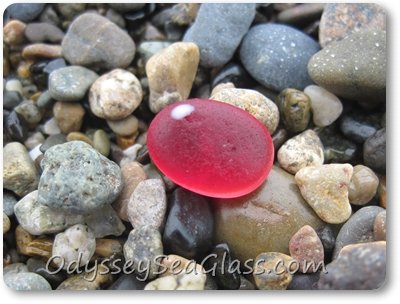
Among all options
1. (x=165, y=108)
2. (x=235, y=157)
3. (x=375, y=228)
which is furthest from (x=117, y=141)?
(x=375, y=228)

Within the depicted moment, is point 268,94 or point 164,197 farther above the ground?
point 268,94

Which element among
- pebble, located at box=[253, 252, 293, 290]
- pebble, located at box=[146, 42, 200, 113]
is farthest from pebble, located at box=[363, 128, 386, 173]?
pebble, located at box=[146, 42, 200, 113]

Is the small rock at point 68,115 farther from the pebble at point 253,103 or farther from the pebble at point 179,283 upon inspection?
the pebble at point 179,283

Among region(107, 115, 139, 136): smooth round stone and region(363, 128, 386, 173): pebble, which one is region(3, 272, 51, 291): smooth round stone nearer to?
region(107, 115, 139, 136): smooth round stone

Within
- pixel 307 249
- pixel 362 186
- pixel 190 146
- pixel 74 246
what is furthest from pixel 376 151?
pixel 74 246

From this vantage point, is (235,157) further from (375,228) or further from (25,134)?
(25,134)

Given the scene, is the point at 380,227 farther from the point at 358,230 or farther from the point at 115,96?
the point at 115,96
